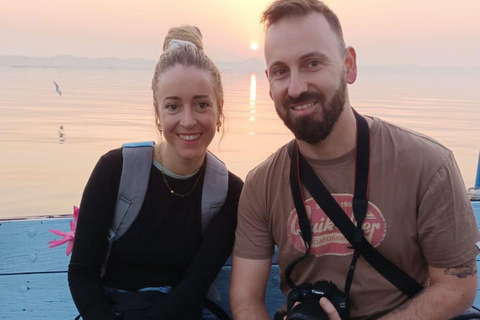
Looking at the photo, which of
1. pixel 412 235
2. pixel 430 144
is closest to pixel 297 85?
pixel 430 144

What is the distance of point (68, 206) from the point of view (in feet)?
19.0

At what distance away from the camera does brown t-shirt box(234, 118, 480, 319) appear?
83.0 inches

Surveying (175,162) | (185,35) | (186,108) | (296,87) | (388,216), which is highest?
(185,35)

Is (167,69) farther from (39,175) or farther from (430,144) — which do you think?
(39,175)

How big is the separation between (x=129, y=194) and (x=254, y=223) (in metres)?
0.57

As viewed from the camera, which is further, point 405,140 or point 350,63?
point 350,63

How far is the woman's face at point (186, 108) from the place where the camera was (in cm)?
236

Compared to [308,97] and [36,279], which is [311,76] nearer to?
[308,97]

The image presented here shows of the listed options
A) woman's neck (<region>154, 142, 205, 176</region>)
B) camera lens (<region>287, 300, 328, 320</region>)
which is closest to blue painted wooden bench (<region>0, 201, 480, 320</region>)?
woman's neck (<region>154, 142, 205, 176</region>)

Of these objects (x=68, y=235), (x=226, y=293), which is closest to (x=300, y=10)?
(x=226, y=293)

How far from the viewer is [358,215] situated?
2.17 meters

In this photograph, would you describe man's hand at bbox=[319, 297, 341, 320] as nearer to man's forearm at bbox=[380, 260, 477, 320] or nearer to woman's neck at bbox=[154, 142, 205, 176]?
man's forearm at bbox=[380, 260, 477, 320]

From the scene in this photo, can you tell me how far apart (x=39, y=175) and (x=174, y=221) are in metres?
4.64

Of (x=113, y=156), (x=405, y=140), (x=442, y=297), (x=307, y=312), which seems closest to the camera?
(x=307, y=312)
